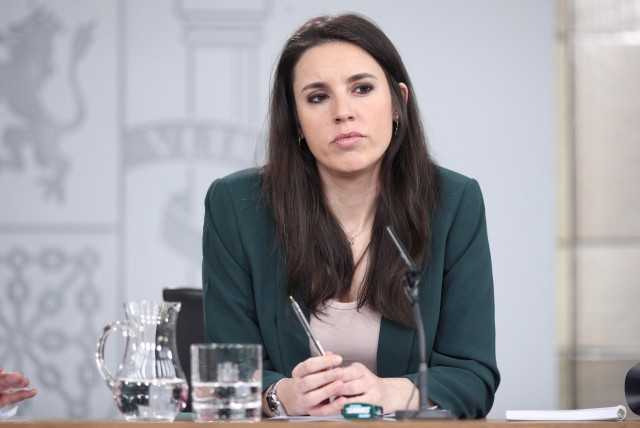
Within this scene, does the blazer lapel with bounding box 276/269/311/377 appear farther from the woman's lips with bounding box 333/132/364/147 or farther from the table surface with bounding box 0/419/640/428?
the table surface with bounding box 0/419/640/428

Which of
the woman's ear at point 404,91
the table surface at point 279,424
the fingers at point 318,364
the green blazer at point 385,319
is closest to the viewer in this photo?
the table surface at point 279,424

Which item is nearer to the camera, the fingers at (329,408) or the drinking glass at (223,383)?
the drinking glass at (223,383)

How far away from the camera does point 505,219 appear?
4.10 metres

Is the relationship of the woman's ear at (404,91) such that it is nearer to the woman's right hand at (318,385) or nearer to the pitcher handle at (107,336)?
the woman's right hand at (318,385)

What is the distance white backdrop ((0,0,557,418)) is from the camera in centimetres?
406

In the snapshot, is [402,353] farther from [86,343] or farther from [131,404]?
[86,343]

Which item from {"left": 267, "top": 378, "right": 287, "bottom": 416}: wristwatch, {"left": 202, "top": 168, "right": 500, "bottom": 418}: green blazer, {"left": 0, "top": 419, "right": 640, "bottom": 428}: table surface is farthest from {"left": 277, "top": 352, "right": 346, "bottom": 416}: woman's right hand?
{"left": 202, "top": 168, "right": 500, "bottom": 418}: green blazer


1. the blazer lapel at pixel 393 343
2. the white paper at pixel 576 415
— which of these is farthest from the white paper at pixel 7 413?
the white paper at pixel 576 415

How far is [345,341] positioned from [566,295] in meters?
2.49

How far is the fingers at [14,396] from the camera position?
1.48m

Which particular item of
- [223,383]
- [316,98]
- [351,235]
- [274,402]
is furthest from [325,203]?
[223,383]

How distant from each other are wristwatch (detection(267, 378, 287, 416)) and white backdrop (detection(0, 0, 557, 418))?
8.00ft

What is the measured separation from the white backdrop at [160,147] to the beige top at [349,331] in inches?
88.3

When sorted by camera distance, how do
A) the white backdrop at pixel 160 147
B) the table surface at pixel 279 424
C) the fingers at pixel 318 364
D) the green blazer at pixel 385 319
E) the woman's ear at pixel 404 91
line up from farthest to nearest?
the white backdrop at pixel 160 147, the woman's ear at pixel 404 91, the green blazer at pixel 385 319, the fingers at pixel 318 364, the table surface at pixel 279 424
